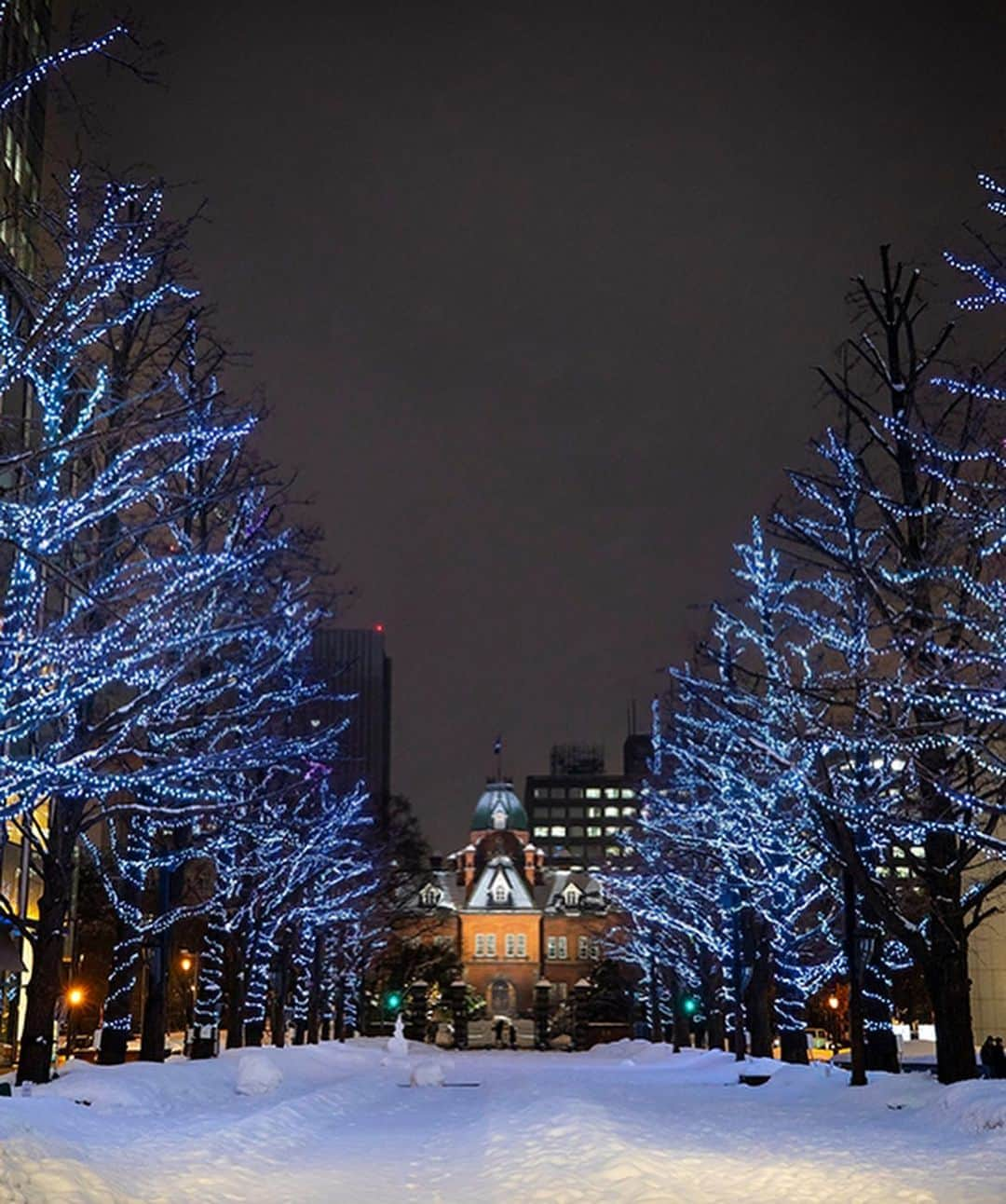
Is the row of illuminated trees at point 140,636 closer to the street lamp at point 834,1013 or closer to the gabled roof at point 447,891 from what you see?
the street lamp at point 834,1013

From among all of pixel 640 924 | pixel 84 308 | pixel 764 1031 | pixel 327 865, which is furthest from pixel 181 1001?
pixel 84 308

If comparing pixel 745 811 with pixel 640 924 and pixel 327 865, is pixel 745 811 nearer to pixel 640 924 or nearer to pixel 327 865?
pixel 327 865

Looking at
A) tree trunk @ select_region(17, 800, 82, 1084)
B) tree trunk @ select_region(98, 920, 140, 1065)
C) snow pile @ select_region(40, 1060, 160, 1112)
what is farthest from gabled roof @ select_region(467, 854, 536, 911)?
tree trunk @ select_region(17, 800, 82, 1084)

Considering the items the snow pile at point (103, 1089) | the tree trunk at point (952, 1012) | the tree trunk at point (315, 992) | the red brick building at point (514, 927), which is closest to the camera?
the snow pile at point (103, 1089)

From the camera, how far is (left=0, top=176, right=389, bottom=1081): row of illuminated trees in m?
13.8

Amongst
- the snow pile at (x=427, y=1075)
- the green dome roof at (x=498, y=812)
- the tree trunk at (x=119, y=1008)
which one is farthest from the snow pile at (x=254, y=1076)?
the green dome roof at (x=498, y=812)

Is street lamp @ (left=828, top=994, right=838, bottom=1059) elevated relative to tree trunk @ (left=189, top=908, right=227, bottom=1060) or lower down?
lower down

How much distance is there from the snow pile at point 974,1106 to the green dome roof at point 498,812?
477 feet

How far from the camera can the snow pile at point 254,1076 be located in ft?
81.6

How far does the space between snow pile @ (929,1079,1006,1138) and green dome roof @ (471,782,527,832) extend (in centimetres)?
14526

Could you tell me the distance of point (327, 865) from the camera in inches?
1763

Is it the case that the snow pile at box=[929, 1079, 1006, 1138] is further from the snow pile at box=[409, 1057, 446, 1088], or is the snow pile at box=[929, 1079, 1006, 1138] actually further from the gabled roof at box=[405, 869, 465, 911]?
the gabled roof at box=[405, 869, 465, 911]

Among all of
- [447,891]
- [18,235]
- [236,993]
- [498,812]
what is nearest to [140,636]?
[236,993]

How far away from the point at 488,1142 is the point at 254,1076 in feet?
31.3
